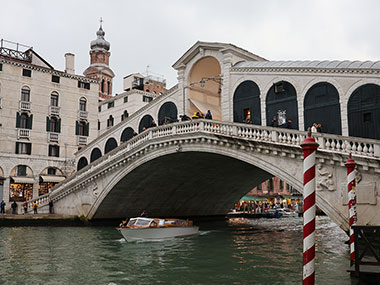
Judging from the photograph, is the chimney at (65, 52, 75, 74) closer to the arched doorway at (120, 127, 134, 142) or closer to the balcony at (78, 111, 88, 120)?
the balcony at (78, 111, 88, 120)

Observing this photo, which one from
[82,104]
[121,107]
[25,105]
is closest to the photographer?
[25,105]

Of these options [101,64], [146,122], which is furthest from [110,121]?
[101,64]

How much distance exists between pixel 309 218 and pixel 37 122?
28.4m

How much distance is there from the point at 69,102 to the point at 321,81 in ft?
71.1

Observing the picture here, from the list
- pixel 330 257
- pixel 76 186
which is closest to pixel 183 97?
pixel 76 186

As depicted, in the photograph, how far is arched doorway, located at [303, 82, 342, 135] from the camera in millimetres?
17438

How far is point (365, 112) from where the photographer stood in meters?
16.5

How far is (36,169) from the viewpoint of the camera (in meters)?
30.6

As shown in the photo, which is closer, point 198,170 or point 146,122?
point 198,170

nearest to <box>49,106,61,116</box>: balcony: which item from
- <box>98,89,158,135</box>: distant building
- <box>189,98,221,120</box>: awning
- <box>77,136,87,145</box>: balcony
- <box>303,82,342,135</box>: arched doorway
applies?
<box>77,136,87,145</box>: balcony

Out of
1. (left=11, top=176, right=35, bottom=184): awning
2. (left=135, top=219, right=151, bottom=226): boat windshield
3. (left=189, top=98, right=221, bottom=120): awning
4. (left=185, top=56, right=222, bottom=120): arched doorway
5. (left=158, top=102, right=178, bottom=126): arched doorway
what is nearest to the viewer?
(left=135, top=219, right=151, bottom=226): boat windshield

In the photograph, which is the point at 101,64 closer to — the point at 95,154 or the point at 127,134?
the point at 95,154

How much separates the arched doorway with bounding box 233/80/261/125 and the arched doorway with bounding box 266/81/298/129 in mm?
686

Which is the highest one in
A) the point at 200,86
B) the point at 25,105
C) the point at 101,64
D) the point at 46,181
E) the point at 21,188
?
the point at 101,64
